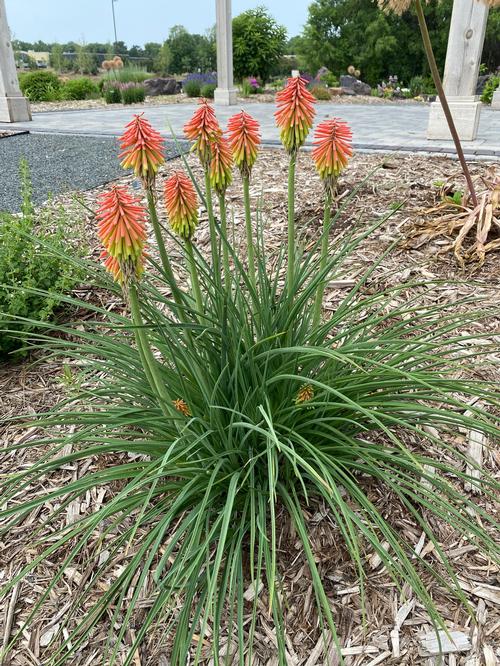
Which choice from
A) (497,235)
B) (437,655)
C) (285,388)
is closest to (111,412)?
(285,388)

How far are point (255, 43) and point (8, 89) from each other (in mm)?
13723

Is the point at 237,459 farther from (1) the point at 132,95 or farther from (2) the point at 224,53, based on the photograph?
(1) the point at 132,95

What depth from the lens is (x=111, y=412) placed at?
1.86 metres

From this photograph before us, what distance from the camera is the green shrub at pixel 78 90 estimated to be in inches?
787

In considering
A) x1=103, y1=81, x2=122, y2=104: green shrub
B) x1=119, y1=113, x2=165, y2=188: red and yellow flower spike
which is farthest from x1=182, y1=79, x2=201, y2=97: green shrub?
x1=119, y1=113, x2=165, y2=188: red and yellow flower spike

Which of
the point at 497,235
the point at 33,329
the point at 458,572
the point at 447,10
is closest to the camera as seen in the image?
the point at 458,572

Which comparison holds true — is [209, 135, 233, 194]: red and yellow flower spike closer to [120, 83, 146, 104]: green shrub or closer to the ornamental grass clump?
the ornamental grass clump

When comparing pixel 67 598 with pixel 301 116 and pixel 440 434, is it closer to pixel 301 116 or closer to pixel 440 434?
pixel 440 434

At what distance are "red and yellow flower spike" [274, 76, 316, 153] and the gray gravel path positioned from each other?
3.92 metres

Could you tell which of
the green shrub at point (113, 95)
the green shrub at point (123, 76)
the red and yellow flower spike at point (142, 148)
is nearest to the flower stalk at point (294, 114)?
the red and yellow flower spike at point (142, 148)

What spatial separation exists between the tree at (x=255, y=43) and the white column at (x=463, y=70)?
54.2ft

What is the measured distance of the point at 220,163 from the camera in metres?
1.67

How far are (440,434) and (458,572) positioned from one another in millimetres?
643

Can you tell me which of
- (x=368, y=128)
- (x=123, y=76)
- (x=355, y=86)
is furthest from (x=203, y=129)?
(x=355, y=86)
